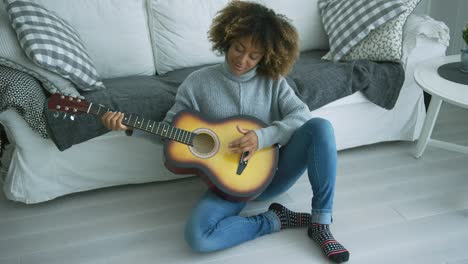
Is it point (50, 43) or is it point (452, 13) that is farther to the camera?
point (452, 13)

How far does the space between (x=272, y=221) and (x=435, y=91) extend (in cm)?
76

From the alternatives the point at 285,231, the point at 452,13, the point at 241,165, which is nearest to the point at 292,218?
the point at 285,231

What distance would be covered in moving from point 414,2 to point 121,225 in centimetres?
166

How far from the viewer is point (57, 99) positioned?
1.24 m

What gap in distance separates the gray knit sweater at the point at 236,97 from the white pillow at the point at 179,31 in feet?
1.97

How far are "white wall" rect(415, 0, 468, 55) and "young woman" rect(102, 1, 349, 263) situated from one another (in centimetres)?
167

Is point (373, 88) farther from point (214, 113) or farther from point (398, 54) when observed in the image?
point (214, 113)

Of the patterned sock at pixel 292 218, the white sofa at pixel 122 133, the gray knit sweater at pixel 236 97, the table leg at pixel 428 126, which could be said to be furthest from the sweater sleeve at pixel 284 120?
the table leg at pixel 428 126

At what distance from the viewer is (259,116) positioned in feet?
4.92

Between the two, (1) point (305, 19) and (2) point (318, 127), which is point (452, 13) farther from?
(2) point (318, 127)

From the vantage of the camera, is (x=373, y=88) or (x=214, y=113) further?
(x=373, y=88)

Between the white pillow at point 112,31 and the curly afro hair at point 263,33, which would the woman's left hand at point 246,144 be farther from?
the white pillow at point 112,31

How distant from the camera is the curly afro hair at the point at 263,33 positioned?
1.31m

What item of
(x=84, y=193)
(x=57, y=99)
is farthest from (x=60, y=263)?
(x=57, y=99)
